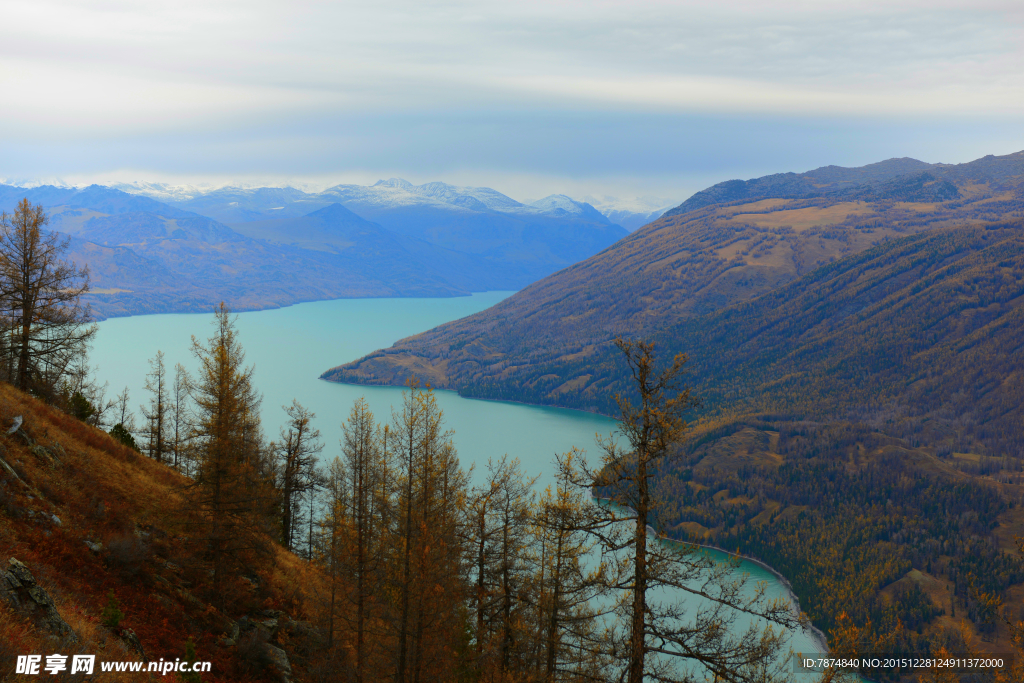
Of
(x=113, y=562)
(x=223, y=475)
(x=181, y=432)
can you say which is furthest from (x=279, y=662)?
(x=181, y=432)

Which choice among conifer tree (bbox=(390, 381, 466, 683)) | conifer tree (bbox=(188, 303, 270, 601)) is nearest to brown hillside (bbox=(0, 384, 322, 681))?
conifer tree (bbox=(188, 303, 270, 601))

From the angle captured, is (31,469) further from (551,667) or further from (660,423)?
(660,423)

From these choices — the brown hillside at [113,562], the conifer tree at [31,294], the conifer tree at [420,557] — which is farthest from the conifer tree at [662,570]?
the conifer tree at [31,294]

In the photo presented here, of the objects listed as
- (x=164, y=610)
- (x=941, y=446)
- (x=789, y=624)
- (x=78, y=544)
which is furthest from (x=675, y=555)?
(x=941, y=446)

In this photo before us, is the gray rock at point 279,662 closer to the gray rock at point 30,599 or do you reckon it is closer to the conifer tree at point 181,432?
the conifer tree at point 181,432

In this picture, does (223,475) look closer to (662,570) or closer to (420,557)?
(420,557)

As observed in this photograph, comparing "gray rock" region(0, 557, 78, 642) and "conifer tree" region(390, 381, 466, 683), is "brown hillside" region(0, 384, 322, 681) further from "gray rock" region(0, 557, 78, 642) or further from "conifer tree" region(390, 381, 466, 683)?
"conifer tree" region(390, 381, 466, 683)
